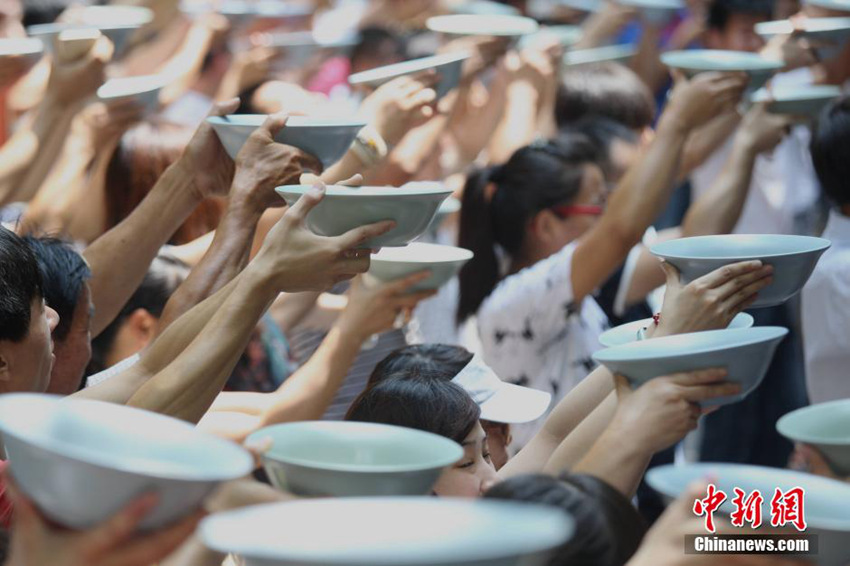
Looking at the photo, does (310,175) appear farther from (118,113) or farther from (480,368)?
(118,113)

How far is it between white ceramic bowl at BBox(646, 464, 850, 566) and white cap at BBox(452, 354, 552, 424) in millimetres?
759

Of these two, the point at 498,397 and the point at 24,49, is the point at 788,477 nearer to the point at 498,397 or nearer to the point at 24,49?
the point at 498,397

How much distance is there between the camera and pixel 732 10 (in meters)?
4.91

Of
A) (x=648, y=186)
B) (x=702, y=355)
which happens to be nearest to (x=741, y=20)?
(x=648, y=186)

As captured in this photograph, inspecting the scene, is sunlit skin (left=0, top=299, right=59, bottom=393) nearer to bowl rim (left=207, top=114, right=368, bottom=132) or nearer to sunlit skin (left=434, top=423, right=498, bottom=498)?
bowl rim (left=207, top=114, right=368, bottom=132)

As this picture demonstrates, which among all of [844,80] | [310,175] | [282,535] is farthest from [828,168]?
[282,535]

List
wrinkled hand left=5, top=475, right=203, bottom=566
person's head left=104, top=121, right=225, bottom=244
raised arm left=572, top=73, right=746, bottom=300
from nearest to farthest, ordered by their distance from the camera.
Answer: wrinkled hand left=5, top=475, right=203, bottom=566 → raised arm left=572, top=73, right=746, bottom=300 → person's head left=104, top=121, right=225, bottom=244

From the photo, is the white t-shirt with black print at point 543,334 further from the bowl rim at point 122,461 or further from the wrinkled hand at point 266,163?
the bowl rim at point 122,461

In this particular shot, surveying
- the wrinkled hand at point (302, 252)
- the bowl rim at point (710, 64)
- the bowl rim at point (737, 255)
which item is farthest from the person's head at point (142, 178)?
the bowl rim at point (737, 255)

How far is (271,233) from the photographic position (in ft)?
6.28

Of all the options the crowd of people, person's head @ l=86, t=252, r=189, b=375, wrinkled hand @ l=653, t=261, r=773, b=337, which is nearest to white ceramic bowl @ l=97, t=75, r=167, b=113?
the crowd of people

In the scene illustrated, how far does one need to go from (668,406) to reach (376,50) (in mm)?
3734

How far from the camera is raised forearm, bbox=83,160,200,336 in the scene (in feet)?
Answer: 8.21

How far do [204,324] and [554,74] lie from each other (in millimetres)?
2505
